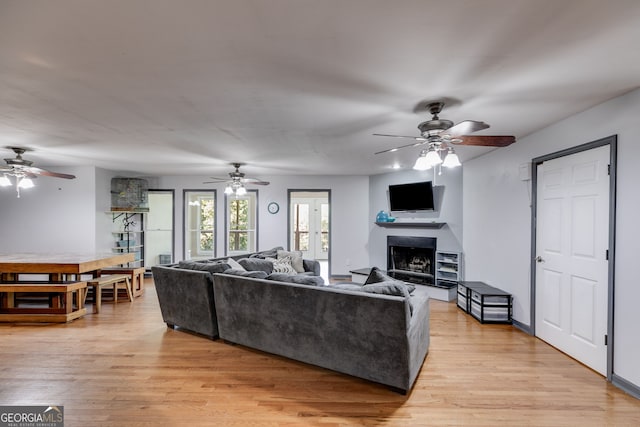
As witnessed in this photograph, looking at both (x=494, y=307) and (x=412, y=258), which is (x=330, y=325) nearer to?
(x=494, y=307)

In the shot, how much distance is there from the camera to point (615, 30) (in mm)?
1631

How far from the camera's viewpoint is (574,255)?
3.14m

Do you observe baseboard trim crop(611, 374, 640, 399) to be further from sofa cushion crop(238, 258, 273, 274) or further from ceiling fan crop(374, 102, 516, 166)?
sofa cushion crop(238, 258, 273, 274)

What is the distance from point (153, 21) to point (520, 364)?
4.00 m

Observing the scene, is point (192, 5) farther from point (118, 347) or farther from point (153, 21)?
point (118, 347)

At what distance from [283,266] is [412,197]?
9.71 ft

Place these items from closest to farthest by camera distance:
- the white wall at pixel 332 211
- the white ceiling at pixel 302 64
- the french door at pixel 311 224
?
the white ceiling at pixel 302 64
the white wall at pixel 332 211
the french door at pixel 311 224

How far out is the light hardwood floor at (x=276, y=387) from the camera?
2.22m

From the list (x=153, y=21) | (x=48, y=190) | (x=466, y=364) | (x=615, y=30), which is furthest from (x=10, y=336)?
(x=615, y=30)

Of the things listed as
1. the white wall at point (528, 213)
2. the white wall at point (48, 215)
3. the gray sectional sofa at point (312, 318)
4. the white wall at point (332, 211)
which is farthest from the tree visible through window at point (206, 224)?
the white wall at point (528, 213)

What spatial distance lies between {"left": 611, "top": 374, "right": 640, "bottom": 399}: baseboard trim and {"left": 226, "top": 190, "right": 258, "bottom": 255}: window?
21.0ft

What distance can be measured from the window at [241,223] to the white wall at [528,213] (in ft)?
15.4

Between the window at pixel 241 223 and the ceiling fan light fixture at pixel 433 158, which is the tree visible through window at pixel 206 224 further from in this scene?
the ceiling fan light fixture at pixel 433 158

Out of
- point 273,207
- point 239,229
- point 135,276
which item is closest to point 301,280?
point 135,276
